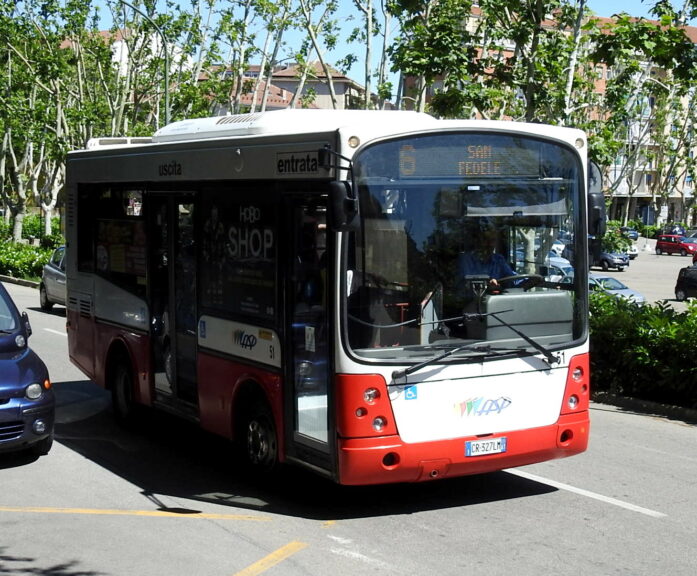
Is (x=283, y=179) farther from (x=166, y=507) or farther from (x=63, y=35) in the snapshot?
(x=63, y=35)

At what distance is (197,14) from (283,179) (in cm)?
2977

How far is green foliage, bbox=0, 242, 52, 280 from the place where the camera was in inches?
1420

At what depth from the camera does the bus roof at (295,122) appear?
8.28 meters

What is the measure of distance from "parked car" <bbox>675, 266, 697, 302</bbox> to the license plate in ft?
101

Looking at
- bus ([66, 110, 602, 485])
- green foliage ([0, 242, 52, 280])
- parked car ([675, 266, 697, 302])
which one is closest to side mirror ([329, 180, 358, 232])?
bus ([66, 110, 602, 485])

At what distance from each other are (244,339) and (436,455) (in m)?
2.02

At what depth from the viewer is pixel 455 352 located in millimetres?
8039

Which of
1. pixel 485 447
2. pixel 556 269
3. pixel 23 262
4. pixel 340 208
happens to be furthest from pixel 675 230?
pixel 340 208

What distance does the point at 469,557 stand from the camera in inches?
283

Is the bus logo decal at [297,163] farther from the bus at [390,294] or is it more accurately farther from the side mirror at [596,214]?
the side mirror at [596,214]

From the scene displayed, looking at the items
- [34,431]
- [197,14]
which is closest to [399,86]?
[197,14]

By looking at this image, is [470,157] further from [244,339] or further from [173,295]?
[173,295]

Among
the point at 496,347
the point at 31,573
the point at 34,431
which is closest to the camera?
the point at 31,573

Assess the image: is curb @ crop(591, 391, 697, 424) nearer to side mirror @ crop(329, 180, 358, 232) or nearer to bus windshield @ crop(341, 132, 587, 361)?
bus windshield @ crop(341, 132, 587, 361)
